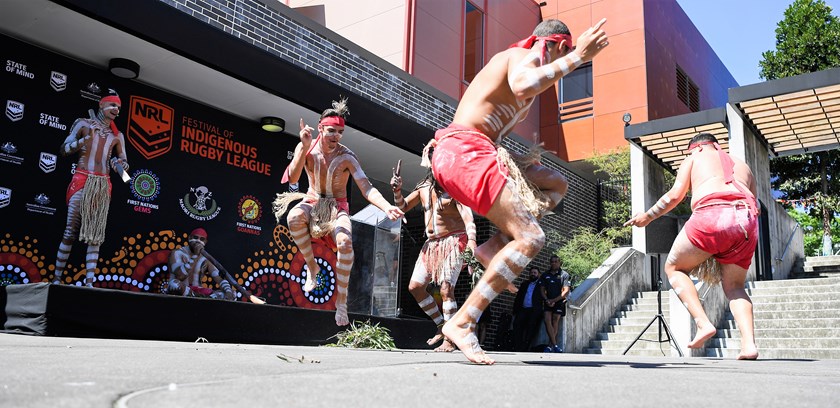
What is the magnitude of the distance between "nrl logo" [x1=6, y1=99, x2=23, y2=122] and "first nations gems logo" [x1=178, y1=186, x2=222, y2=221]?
7.75 ft

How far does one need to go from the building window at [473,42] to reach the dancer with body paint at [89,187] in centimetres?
1141

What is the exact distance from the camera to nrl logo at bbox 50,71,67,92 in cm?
838

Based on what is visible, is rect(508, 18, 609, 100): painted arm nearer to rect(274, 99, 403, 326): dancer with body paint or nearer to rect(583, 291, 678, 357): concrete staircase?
rect(274, 99, 403, 326): dancer with body paint

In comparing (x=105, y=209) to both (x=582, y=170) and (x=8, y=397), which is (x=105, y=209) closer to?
(x=8, y=397)

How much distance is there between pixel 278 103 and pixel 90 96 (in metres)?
2.54

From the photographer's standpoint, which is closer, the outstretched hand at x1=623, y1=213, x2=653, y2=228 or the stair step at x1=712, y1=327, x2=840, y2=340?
the outstretched hand at x1=623, y1=213, x2=653, y2=228

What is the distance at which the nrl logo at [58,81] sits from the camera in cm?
838

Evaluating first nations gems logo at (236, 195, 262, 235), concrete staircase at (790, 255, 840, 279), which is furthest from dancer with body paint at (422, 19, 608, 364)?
concrete staircase at (790, 255, 840, 279)

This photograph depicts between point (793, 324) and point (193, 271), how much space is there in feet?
30.6

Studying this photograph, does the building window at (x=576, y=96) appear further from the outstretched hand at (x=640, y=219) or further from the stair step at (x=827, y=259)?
the outstretched hand at (x=640, y=219)

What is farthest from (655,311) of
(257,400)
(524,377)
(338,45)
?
(257,400)

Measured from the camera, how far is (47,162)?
8.22 metres

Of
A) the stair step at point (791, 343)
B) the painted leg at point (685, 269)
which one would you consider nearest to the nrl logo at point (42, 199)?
the painted leg at point (685, 269)

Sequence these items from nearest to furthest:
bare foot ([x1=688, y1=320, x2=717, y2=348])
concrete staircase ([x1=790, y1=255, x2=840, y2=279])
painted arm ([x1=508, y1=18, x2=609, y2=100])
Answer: painted arm ([x1=508, y1=18, x2=609, y2=100])
bare foot ([x1=688, y1=320, x2=717, y2=348])
concrete staircase ([x1=790, y1=255, x2=840, y2=279])
